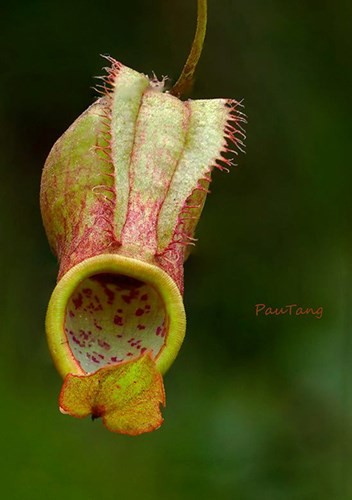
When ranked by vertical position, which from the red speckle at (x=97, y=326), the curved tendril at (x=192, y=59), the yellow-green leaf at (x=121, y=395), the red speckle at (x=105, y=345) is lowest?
the yellow-green leaf at (x=121, y=395)

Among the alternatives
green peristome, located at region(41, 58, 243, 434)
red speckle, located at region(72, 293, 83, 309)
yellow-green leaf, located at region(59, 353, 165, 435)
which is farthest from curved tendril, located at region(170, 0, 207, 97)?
yellow-green leaf, located at region(59, 353, 165, 435)

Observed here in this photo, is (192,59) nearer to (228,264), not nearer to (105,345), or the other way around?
(105,345)

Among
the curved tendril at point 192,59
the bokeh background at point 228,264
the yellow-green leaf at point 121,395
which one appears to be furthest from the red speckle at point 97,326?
the bokeh background at point 228,264

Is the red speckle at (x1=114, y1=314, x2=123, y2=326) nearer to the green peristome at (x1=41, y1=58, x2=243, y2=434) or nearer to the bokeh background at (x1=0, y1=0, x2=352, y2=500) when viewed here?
the green peristome at (x1=41, y1=58, x2=243, y2=434)

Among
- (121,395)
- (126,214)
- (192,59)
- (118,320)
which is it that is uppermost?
(192,59)

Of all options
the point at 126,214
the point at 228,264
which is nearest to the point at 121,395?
the point at 126,214

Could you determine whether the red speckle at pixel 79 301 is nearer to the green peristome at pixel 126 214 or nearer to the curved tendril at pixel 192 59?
the green peristome at pixel 126 214
